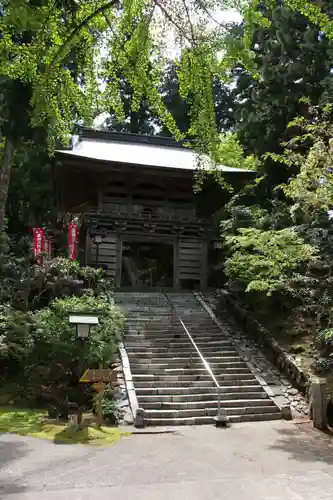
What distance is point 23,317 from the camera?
10.9m

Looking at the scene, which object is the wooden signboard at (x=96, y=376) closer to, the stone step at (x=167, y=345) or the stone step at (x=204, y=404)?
the stone step at (x=204, y=404)

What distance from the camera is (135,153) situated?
22.2m

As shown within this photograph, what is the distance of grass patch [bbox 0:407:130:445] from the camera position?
7.10 metres

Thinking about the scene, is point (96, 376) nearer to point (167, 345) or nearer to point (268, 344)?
point (167, 345)

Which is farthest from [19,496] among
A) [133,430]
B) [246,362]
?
[246,362]

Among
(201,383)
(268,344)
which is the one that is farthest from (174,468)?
(268,344)

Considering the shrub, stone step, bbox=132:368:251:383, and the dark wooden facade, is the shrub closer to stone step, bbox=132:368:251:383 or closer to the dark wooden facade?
stone step, bbox=132:368:251:383

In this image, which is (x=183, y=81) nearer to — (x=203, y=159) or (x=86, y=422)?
(x=203, y=159)

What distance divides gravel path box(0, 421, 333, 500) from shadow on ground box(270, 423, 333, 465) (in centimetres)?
2

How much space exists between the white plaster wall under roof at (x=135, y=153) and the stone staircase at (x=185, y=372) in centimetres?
684

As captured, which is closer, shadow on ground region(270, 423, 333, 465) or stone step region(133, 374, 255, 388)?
shadow on ground region(270, 423, 333, 465)

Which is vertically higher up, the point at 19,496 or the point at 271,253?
the point at 271,253

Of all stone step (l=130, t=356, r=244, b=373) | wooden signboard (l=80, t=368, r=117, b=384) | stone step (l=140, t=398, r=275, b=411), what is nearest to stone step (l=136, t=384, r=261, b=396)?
stone step (l=140, t=398, r=275, b=411)

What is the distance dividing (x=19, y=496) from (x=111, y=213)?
1465cm
